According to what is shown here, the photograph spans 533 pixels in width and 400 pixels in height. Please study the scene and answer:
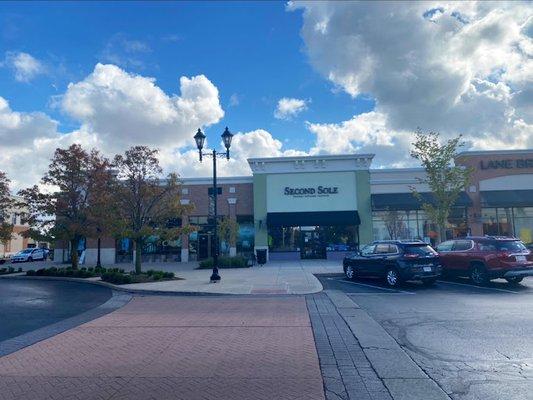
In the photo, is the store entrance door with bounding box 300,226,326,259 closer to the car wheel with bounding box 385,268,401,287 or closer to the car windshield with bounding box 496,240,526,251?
the car wheel with bounding box 385,268,401,287

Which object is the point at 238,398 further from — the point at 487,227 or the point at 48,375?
the point at 487,227

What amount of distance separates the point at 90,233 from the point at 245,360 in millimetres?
18013

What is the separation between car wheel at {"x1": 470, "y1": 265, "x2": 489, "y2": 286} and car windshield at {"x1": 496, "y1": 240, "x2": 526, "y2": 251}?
92 centimetres

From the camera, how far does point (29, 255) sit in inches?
1542

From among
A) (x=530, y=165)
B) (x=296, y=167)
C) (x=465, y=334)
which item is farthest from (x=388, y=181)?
(x=465, y=334)

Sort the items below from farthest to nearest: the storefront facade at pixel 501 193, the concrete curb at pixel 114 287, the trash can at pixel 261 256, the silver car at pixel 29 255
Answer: the silver car at pixel 29 255 → the storefront facade at pixel 501 193 → the trash can at pixel 261 256 → the concrete curb at pixel 114 287

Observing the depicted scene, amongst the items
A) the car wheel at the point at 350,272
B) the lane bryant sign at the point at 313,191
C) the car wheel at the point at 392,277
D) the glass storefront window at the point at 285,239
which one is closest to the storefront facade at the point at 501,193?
the lane bryant sign at the point at 313,191

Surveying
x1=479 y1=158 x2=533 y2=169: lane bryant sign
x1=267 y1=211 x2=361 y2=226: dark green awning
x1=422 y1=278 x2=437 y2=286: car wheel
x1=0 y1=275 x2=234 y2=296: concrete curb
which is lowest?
x1=0 y1=275 x2=234 y2=296: concrete curb

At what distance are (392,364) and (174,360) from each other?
126 inches

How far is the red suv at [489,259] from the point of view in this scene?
13.7 metres

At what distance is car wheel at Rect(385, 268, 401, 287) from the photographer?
14.5m

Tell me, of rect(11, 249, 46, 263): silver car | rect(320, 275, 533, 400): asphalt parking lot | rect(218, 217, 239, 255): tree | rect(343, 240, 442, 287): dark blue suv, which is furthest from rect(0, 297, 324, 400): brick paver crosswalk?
rect(11, 249, 46, 263): silver car

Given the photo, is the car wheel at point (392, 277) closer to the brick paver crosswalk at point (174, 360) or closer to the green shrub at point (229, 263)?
the brick paver crosswalk at point (174, 360)

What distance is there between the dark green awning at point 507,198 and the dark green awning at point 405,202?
4.43 ft
